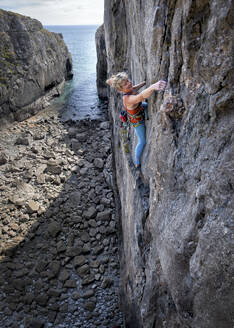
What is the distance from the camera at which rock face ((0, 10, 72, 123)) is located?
75.3ft

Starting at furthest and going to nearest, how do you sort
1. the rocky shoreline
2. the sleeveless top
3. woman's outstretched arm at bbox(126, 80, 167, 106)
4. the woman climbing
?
the rocky shoreline < the sleeveless top < the woman climbing < woman's outstretched arm at bbox(126, 80, 167, 106)

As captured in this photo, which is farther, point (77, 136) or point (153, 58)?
point (77, 136)

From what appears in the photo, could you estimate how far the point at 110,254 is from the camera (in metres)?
11.5

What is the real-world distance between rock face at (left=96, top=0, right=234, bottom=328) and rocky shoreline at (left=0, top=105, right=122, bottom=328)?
6.08 m

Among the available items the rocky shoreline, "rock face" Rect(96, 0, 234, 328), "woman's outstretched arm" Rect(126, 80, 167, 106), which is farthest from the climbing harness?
the rocky shoreline

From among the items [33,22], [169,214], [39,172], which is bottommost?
[39,172]

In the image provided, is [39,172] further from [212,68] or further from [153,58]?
[212,68]

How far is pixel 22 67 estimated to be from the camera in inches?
981

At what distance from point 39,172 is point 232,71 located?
619 inches

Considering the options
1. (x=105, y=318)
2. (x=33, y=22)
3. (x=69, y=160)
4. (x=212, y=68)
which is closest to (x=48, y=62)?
(x=33, y=22)

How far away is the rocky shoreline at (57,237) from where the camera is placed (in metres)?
9.66

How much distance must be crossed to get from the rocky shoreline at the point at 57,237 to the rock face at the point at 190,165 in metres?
6.08

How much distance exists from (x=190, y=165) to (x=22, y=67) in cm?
2650

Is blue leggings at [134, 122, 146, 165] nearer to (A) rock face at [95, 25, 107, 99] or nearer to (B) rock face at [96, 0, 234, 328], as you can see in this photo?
(B) rock face at [96, 0, 234, 328]
